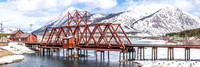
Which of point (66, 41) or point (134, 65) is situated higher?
point (66, 41)

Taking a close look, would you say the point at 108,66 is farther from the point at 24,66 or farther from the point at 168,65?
the point at 24,66

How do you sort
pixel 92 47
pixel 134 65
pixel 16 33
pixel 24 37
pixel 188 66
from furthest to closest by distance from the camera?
pixel 16 33 < pixel 24 37 < pixel 92 47 < pixel 134 65 < pixel 188 66

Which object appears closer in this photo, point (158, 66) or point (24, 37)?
point (158, 66)

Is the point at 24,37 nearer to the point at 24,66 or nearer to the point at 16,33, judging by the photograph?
the point at 16,33

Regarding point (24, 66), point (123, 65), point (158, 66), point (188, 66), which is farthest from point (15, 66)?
point (188, 66)

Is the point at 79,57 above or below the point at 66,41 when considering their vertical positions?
below

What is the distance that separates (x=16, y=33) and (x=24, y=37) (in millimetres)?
21330

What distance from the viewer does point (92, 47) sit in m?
83.8

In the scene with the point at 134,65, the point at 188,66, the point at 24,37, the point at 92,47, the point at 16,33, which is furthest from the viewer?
the point at 16,33

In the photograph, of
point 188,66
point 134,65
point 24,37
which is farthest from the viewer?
point 24,37

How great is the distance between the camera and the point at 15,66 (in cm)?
6425

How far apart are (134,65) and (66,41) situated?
3454cm

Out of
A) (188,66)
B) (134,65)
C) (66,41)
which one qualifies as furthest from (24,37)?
(188,66)

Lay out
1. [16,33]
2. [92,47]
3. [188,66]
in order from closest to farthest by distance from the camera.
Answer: [188,66] → [92,47] → [16,33]
